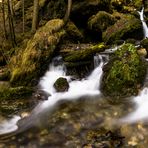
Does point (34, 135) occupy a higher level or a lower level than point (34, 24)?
lower

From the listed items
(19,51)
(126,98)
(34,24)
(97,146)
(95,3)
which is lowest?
(97,146)

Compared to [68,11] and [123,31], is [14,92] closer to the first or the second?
[68,11]

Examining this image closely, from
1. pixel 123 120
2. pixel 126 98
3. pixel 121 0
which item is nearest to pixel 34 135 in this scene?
pixel 123 120

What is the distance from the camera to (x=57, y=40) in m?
11.5

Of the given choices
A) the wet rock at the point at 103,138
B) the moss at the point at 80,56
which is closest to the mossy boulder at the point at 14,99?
the moss at the point at 80,56

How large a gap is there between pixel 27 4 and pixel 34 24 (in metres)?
3.56

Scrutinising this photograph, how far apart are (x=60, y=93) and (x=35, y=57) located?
5.16 ft

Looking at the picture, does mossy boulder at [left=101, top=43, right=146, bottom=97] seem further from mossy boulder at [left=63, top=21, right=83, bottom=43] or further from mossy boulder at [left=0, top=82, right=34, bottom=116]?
mossy boulder at [left=63, top=21, right=83, bottom=43]

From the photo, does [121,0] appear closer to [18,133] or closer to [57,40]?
[57,40]

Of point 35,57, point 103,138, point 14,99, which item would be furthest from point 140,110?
point 35,57

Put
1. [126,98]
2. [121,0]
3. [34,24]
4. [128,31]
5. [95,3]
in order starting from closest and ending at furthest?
1. [126,98]
2. [34,24]
3. [128,31]
4. [95,3]
5. [121,0]

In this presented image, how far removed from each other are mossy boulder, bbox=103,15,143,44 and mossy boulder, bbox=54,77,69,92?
161 inches

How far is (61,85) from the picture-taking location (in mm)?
10180

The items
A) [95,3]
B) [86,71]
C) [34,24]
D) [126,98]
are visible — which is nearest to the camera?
[126,98]
